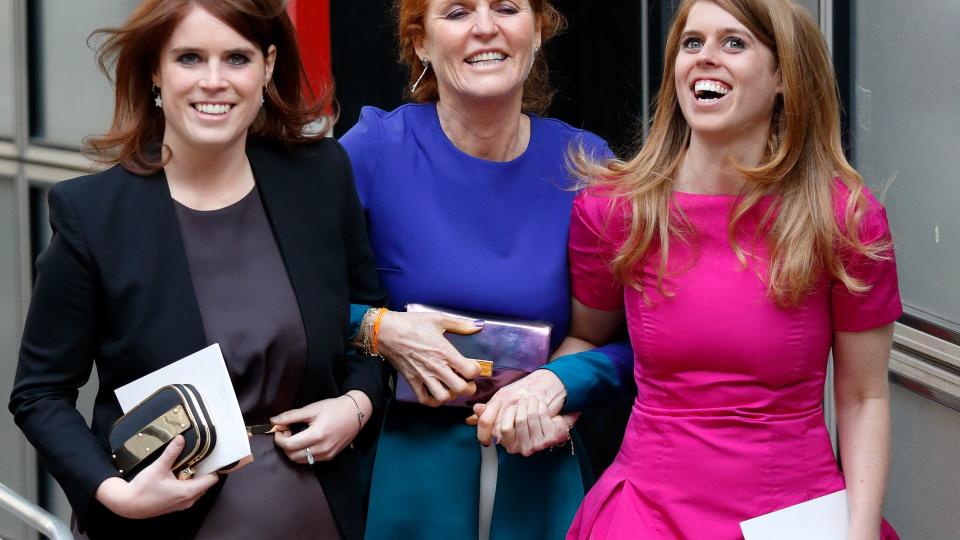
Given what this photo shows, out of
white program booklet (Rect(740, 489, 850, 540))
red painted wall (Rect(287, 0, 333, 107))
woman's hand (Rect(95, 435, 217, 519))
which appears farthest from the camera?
red painted wall (Rect(287, 0, 333, 107))

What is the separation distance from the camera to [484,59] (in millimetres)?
2908

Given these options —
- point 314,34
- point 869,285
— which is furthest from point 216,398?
point 314,34

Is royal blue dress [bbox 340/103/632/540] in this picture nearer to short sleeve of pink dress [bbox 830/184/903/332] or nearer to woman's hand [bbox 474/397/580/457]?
woman's hand [bbox 474/397/580/457]

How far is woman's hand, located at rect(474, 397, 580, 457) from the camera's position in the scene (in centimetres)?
270

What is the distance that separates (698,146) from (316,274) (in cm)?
80

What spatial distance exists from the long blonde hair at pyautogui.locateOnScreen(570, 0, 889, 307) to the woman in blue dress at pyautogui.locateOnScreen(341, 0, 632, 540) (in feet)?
0.87

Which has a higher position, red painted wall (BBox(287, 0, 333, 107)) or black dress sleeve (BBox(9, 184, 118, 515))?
red painted wall (BBox(287, 0, 333, 107))

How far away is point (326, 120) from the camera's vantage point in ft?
9.33

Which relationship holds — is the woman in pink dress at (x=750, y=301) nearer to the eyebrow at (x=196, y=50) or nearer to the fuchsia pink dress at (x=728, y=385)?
the fuchsia pink dress at (x=728, y=385)

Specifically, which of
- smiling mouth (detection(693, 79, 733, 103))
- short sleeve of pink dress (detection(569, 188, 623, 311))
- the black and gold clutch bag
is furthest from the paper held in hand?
smiling mouth (detection(693, 79, 733, 103))

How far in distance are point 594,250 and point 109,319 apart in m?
0.99

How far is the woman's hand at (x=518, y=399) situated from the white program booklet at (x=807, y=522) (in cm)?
49

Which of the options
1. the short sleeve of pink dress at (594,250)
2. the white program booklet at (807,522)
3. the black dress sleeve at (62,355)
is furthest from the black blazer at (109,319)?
the white program booklet at (807,522)

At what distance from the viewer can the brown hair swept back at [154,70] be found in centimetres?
251
